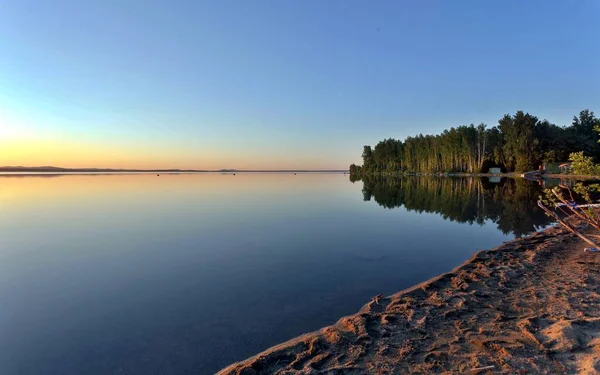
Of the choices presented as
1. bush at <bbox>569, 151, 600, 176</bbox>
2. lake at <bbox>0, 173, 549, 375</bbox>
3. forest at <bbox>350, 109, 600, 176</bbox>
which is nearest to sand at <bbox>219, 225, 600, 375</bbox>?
lake at <bbox>0, 173, 549, 375</bbox>

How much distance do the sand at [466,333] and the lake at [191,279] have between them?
1.02m

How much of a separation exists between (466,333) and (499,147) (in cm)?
11113

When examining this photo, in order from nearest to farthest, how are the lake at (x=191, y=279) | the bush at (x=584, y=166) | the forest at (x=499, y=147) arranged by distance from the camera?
the lake at (x=191, y=279) < the bush at (x=584, y=166) < the forest at (x=499, y=147)

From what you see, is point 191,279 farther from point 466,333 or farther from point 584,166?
point 584,166

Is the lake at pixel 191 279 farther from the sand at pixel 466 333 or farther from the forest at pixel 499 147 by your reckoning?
the forest at pixel 499 147

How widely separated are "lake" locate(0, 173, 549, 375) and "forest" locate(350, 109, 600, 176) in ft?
209

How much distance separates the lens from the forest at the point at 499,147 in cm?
8231

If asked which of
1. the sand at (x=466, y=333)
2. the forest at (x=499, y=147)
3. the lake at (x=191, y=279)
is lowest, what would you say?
the lake at (x=191, y=279)

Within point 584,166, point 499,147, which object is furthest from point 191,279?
point 499,147

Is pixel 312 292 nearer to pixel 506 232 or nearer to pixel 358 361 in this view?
pixel 358 361

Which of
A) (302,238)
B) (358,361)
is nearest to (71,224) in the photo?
(302,238)

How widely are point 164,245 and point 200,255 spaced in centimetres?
281

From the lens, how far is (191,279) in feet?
32.8

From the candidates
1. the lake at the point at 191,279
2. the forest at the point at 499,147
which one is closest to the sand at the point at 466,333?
the lake at the point at 191,279
